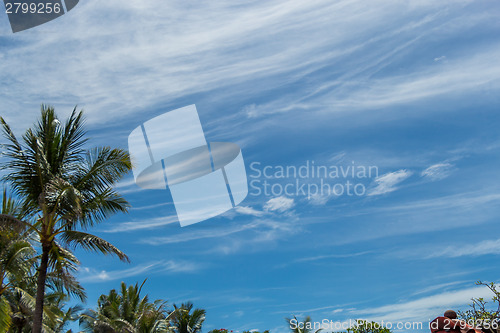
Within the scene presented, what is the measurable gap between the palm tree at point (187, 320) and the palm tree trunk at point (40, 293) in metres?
19.7

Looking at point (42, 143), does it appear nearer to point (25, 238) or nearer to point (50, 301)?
point (25, 238)

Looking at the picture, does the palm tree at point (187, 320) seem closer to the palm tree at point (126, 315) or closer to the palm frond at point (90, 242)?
the palm tree at point (126, 315)

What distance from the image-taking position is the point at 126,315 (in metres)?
31.2

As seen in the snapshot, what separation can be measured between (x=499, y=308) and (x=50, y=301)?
87.9 feet

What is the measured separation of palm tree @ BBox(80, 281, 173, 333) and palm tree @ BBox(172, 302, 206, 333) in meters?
1.52

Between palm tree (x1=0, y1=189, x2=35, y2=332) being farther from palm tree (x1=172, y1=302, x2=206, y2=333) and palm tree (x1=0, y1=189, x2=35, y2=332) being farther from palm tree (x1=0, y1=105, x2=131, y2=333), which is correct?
palm tree (x1=172, y1=302, x2=206, y2=333)

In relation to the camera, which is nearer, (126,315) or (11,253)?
(11,253)

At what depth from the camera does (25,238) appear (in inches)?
663

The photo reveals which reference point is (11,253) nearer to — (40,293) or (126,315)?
(40,293)

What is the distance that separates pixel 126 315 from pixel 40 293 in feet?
57.4

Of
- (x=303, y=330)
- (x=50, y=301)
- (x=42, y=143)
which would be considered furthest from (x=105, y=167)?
Result: (x=303, y=330)

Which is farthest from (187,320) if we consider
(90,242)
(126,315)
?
(90,242)

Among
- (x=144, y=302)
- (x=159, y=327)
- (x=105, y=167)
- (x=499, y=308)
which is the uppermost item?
(x=105, y=167)

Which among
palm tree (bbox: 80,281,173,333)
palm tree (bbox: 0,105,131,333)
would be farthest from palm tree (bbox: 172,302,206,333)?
palm tree (bbox: 0,105,131,333)
